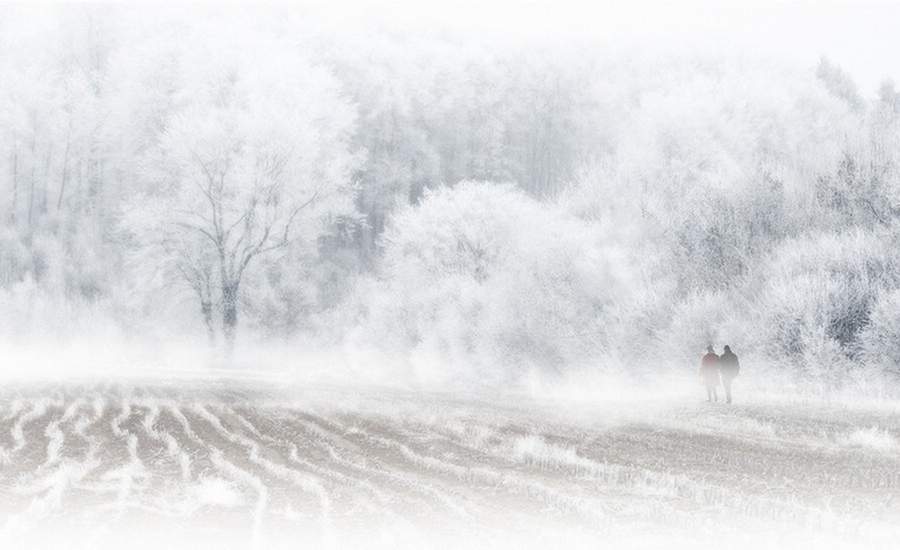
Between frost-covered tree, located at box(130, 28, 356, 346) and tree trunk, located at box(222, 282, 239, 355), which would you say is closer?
frost-covered tree, located at box(130, 28, 356, 346)

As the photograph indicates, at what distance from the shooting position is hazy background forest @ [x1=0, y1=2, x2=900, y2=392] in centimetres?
4019

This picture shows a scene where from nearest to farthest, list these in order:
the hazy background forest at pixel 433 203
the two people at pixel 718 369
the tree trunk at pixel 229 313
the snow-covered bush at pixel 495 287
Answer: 1. the two people at pixel 718 369
2. the hazy background forest at pixel 433 203
3. the snow-covered bush at pixel 495 287
4. the tree trunk at pixel 229 313

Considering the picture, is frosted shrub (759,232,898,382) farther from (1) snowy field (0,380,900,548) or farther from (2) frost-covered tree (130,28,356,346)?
(2) frost-covered tree (130,28,356,346)

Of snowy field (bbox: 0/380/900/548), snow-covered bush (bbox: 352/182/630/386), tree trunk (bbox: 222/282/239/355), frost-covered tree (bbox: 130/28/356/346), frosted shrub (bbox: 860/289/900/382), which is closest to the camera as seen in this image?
snowy field (bbox: 0/380/900/548)

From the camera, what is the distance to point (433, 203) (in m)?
63.4

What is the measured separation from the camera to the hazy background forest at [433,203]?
40188 millimetres

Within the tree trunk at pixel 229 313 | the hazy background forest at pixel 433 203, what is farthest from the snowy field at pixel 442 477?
the tree trunk at pixel 229 313

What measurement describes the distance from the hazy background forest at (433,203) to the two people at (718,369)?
436 centimetres

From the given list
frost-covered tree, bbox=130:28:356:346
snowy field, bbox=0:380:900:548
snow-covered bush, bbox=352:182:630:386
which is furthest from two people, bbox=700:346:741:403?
frost-covered tree, bbox=130:28:356:346

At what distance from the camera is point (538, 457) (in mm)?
17812

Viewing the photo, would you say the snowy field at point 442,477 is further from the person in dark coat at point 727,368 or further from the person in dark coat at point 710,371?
the person in dark coat at point 710,371

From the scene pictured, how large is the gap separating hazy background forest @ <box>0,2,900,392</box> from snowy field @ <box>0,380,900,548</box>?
41.8 ft

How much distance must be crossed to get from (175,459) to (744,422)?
13643 millimetres

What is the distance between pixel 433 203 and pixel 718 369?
1364 inches
